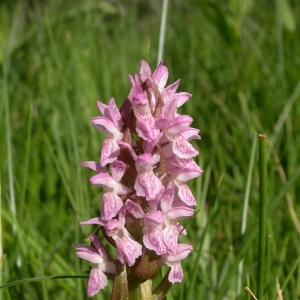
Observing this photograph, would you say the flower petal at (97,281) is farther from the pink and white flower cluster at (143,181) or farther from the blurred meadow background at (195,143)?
the blurred meadow background at (195,143)

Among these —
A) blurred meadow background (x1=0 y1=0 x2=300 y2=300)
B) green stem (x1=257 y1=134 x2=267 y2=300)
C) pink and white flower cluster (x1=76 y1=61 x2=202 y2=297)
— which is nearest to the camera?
green stem (x1=257 y1=134 x2=267 y2=300)

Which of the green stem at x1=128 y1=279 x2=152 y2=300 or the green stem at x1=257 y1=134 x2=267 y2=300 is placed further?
the green stem at x1=128 y1=279 x2=152 y2=300

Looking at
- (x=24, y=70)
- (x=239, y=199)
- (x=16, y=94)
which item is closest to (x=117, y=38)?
(x=24, y=70)

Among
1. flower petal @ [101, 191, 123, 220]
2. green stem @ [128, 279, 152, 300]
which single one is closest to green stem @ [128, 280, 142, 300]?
green stem @ [128, 279, 152, 300]

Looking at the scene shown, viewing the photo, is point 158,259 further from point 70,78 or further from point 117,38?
point 117,38

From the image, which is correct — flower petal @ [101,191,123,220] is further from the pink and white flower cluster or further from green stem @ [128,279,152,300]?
green stem @ [128,279,152,300]

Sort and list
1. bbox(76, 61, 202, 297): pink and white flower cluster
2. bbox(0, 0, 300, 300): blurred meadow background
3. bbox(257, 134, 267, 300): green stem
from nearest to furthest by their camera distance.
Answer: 1. bbox(257, 134, 267, 300): green stem
2. bbox(76, 61, 202, 297): pink and white flower cluster
3. bbox(0, 0, 300, 300): blurred meadow background
